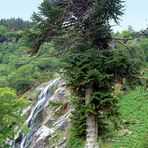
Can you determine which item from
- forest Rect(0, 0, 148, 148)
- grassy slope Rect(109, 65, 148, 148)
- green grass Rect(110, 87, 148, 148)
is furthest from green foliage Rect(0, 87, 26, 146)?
forest Rect(0, 0, 148, 148)

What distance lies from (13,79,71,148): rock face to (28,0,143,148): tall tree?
1289 cm

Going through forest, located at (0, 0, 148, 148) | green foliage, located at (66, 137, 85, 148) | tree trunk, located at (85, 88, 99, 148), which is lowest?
green foliage, located at (66, 137, 85, 148)

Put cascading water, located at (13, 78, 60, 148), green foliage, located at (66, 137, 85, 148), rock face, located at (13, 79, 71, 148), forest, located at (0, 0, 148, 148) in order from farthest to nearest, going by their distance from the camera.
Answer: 1. cascading water, located at (13, 78, 60, 148)
2. rock face, located at (13, 79, 71, 148)
3. green foliage, located at (66, 137, 85, 148)
4. forest, located at (0, 0, 148, 148)

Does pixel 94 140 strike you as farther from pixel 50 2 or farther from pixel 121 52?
pixel 50 2

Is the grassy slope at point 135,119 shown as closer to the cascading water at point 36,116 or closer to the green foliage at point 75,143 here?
the green foliage at point 75,143

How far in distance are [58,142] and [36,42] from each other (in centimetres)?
1632

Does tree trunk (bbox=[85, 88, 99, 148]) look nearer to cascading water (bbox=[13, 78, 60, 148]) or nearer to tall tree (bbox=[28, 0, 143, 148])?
tall tree (bbox=[28, 0, 143, 148])

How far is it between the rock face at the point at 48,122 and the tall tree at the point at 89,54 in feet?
42.3

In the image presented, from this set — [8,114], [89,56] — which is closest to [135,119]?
[8,114]

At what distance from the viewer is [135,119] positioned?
31312mm

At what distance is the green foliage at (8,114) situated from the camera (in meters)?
29.9

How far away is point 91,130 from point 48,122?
819 inches

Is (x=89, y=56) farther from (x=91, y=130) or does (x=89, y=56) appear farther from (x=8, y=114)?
(x=8, y=114)

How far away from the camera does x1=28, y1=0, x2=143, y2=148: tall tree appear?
13.8 m
